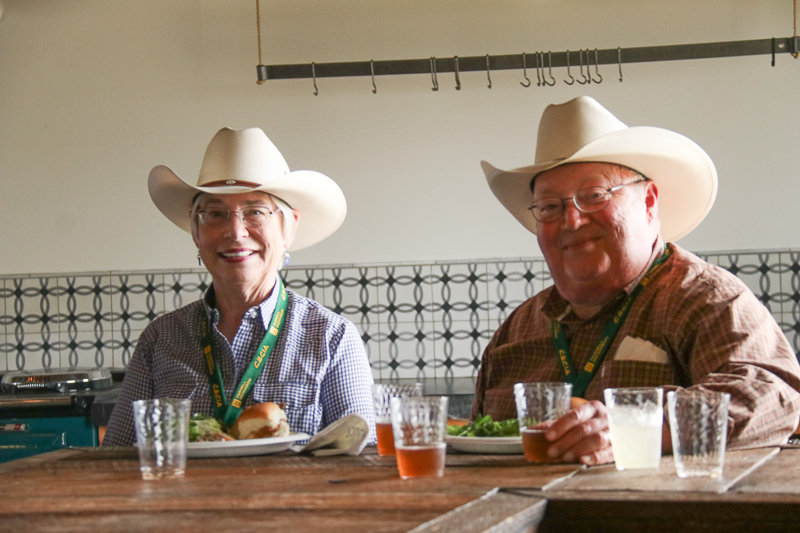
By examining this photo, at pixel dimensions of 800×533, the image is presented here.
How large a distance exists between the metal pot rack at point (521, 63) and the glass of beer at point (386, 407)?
8.84 ft

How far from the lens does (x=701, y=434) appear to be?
145 centimetres

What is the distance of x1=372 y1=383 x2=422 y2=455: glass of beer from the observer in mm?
1864

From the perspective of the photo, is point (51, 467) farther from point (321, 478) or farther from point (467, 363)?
point (467, 363)

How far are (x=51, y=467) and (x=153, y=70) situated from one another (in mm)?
A: 3308

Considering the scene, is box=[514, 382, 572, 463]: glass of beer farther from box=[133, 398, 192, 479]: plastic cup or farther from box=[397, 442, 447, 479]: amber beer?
box=[133, 398, 192, 479]: plastic cup

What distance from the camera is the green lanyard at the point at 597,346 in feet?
7.27

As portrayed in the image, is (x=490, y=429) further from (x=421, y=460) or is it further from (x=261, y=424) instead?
(x=261, y=424)

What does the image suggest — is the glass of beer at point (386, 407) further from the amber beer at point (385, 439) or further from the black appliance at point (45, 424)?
the black appliance at point (45, 424)

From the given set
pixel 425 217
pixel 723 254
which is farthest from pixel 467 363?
pixel 723 254

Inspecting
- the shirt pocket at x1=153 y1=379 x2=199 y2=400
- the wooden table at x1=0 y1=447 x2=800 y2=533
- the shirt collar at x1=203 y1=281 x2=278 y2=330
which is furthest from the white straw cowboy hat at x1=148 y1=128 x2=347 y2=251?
the wooden table at x1=0 y1=447 x2=800 y2=533

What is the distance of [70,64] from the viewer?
190 inches

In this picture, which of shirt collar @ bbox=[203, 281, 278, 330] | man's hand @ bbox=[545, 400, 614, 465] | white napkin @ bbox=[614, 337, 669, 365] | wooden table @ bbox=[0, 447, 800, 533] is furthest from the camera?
shirt collar @ bbox=[203, 281, 278, 330]

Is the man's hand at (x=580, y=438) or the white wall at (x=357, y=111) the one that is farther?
the white wall at (x=357, y=111)

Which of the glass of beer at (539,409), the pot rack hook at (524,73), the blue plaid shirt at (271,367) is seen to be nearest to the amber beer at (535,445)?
the glass of beer at (539,409)
